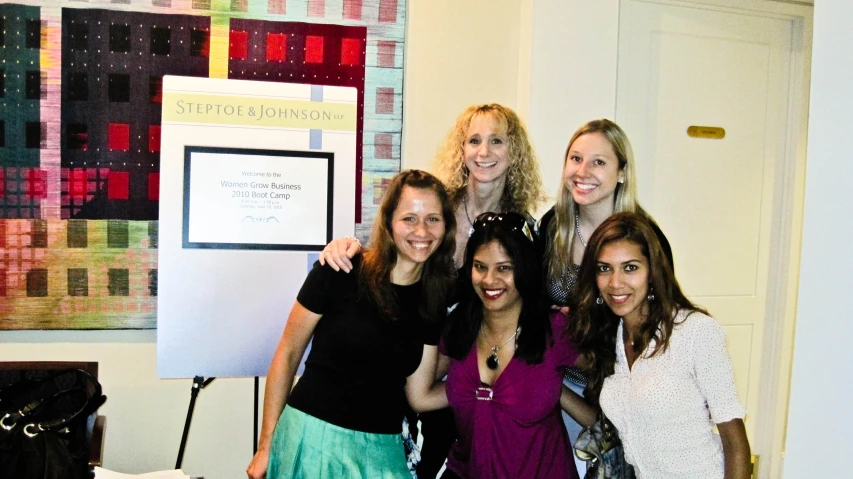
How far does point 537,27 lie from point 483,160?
1.10 m

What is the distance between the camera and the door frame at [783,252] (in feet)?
11.6

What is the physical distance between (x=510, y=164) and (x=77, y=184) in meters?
1.85

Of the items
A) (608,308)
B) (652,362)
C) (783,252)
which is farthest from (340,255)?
(783,252)

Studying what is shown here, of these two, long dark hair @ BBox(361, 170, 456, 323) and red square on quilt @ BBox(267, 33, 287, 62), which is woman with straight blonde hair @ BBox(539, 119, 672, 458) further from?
red square on quilt @ BBox(267, 33, 287, 62)

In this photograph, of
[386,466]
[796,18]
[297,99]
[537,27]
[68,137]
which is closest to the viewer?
[386,466]

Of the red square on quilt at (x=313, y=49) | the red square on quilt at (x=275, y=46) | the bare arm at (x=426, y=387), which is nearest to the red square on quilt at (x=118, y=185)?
the red square on quilt at (x=275, y=46)

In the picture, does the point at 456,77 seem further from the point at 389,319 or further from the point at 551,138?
the point at 389,319

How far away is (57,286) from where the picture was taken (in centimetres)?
282

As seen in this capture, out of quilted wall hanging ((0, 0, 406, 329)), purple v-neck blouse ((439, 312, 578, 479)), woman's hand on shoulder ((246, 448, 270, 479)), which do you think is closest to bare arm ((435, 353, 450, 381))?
purple v-neck blouse ((439, 312, 578, 479))

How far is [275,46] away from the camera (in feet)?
9.55

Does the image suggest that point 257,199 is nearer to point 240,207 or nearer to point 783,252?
point 240,207

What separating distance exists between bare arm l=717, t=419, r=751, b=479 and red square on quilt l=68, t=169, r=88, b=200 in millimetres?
2589

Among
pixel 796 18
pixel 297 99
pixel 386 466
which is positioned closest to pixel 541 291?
pixel 386 466

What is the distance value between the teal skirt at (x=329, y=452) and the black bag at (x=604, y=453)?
21.0 inches
